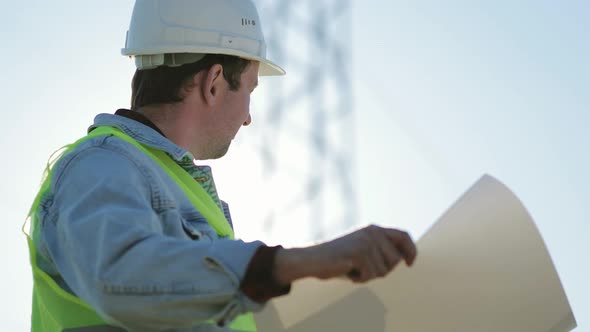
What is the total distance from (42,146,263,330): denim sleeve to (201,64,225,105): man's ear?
98 centimetres

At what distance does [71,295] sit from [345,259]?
2.55 feet

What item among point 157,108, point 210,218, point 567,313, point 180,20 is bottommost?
point 567,313

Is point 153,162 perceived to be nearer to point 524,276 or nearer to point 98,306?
point 98,306

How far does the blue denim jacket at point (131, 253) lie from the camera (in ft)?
7.52

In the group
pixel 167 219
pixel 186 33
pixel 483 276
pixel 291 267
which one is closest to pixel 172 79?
pixel 186 33

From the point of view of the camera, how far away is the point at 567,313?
2.77m

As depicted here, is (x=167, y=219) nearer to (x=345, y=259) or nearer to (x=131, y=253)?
(x=131, y=253)

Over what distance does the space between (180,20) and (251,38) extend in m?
0.26

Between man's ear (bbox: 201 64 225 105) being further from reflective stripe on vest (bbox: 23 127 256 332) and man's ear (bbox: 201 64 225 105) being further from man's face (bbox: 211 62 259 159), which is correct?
reflective stripe on vest (bbox: 23 127 256 332)

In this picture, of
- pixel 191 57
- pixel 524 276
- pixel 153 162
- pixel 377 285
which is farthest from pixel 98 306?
pixel 191 57

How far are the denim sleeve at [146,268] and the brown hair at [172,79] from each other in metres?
0.97

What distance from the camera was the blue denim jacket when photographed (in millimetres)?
2293

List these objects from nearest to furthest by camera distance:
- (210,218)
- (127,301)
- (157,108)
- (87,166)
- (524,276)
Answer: (127,301) < (87,166) < (524,276) < (210,218) < (157,108)

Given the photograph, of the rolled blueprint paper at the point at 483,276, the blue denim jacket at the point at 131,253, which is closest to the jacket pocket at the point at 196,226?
the blue denim jacket at the point at 131,253
